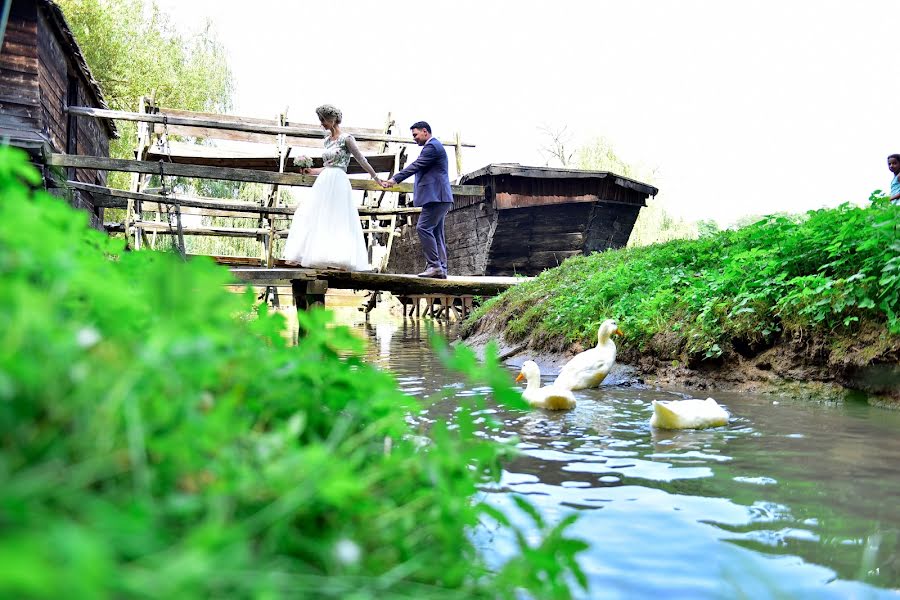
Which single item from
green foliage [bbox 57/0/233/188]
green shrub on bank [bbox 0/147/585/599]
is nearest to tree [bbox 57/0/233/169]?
green foliage [bbox 57/0/233/188]

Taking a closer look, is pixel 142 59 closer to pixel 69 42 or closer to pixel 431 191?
pixel 69 42

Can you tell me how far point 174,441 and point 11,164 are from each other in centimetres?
66

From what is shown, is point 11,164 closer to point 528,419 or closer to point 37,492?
point 37,492

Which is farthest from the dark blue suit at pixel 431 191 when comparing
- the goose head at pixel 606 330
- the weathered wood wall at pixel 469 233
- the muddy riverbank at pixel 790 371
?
the weathered wood wall at pixel 469 233

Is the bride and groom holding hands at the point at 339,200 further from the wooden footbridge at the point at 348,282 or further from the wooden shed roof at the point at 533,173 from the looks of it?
the wooden shed roof at the point at 533,173

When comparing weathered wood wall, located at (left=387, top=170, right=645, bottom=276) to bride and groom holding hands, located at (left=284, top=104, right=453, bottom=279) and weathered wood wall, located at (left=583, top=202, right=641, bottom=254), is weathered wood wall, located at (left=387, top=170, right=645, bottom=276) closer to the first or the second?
weathered wood wall, located at (left=583, top=202, right=641, bottom=254)

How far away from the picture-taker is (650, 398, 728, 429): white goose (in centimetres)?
495

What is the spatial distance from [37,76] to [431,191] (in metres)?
8.15

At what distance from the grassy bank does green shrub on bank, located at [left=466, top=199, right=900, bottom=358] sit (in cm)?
1

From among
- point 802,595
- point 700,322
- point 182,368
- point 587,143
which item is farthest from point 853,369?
point 587,143

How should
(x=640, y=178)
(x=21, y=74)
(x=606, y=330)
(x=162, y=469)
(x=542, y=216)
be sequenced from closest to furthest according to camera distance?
1. (x=162, y=469)
2. (x=606, y=330)
3. (x=21, y=74)
4. (x=542, y=216)
5. (x=640, y=178)

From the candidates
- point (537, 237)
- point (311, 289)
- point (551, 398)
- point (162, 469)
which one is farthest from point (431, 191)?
point (162, 469)

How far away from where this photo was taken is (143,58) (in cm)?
2922

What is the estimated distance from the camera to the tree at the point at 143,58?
2717 centimetres
